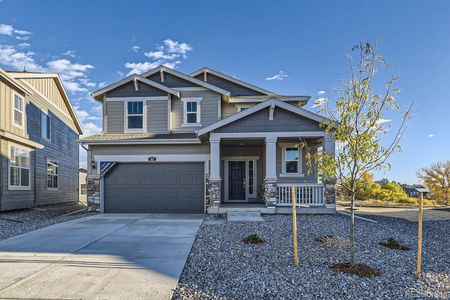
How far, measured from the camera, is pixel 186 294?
12.5 feet

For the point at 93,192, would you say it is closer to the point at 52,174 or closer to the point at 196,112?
the point at 196,112

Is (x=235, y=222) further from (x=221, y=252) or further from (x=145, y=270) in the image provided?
(x=145, y=270)

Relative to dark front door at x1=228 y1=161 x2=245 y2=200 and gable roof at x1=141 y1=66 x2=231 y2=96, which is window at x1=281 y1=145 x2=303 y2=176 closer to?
dark front door at x1=228 y1=161 x2=245 y2=200

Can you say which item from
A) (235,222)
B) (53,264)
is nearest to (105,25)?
(235,222)

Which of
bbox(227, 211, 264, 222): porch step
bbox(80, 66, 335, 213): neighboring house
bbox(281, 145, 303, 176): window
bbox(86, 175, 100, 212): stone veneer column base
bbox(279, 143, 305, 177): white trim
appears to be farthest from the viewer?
bbox(281, 145, 303, 176): window

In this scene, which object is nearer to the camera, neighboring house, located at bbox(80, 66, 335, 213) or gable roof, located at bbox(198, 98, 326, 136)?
gable roof, located at bbox(198, 98, 326, 136)

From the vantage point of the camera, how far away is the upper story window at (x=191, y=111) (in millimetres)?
13641

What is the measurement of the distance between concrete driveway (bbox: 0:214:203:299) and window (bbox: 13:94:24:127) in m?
7.42

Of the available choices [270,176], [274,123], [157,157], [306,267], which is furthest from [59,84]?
[306,267]

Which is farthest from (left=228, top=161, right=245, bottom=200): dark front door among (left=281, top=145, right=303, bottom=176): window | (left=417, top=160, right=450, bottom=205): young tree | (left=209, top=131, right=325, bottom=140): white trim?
(left=417, top=160, right=450, bottom=205): young tree

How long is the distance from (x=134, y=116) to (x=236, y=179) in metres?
5.57

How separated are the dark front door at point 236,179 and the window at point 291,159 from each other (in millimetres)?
1968

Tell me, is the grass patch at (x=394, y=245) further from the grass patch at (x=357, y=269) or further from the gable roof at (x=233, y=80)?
the gable roof at (x=233, y=80)

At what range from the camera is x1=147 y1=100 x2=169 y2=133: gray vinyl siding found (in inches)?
A: 527
